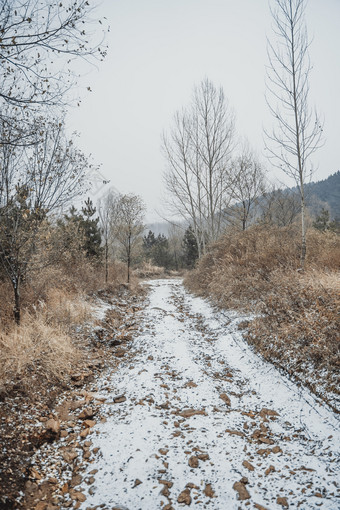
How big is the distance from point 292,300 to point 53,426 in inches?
171

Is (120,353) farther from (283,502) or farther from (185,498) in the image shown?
(283,502)

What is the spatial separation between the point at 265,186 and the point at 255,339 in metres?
17.0

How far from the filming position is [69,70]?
3350 mm

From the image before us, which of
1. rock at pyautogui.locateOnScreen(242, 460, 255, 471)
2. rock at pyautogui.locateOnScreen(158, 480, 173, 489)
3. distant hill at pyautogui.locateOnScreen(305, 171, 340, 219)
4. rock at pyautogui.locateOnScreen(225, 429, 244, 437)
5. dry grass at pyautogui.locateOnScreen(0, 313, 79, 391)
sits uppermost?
distant hill at pyautogui.locateOnScreen(305, 171, 340, 219)

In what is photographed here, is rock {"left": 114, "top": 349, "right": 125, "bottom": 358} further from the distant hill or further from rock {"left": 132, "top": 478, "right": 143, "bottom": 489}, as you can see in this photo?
the distant hill

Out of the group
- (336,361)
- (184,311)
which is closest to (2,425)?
(336,361)

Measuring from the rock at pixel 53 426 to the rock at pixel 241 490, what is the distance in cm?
182

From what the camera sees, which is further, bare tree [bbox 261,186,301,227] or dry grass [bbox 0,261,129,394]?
bare tree [bbox 261,186,301,227]

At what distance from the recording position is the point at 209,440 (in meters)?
2.55

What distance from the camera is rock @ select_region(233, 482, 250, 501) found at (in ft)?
6.33

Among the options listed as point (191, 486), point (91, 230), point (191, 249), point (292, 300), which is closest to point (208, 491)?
point (191, 486)

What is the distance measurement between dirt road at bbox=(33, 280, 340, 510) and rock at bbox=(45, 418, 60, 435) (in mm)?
397

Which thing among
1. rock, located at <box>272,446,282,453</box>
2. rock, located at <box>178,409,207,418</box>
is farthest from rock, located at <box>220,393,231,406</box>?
rock, located at <box>272,446,282,453</box>

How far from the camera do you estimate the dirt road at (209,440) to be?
1.96 m
